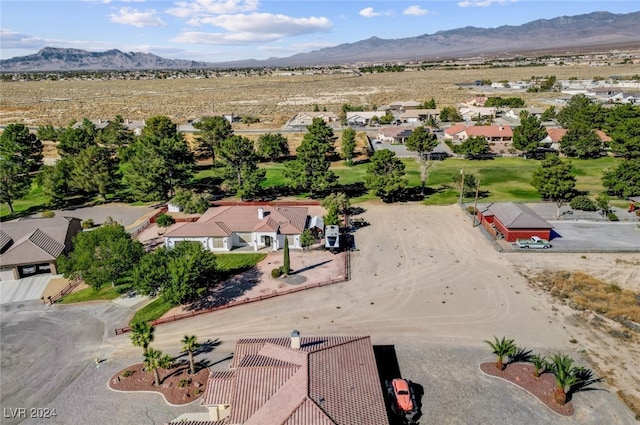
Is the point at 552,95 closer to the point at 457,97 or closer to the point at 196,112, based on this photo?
the point at 457,97

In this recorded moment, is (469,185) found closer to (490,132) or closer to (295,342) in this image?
(490,132)

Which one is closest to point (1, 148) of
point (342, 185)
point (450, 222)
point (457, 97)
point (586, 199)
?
point (342, 185)

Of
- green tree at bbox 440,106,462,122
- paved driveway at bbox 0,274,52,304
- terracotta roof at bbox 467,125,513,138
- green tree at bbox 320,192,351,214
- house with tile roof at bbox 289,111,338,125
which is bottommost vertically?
paved driveway at bbox 0,274,52,304

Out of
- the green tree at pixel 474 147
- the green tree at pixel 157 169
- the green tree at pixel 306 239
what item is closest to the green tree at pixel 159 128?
the green tree at pixel 157 169

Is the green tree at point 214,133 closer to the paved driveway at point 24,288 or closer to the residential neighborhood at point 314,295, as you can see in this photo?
the residential neighborhood at point 314,295

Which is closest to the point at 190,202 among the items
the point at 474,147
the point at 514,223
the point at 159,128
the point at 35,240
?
the point at 35,240

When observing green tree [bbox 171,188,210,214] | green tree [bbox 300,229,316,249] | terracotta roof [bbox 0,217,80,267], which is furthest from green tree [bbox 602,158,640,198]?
terracotta roof [bbox 0,217,80,267]

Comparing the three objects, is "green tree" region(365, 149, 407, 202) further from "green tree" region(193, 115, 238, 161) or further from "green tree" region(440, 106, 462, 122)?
"green tree" region(440, 106, 462, 122)
